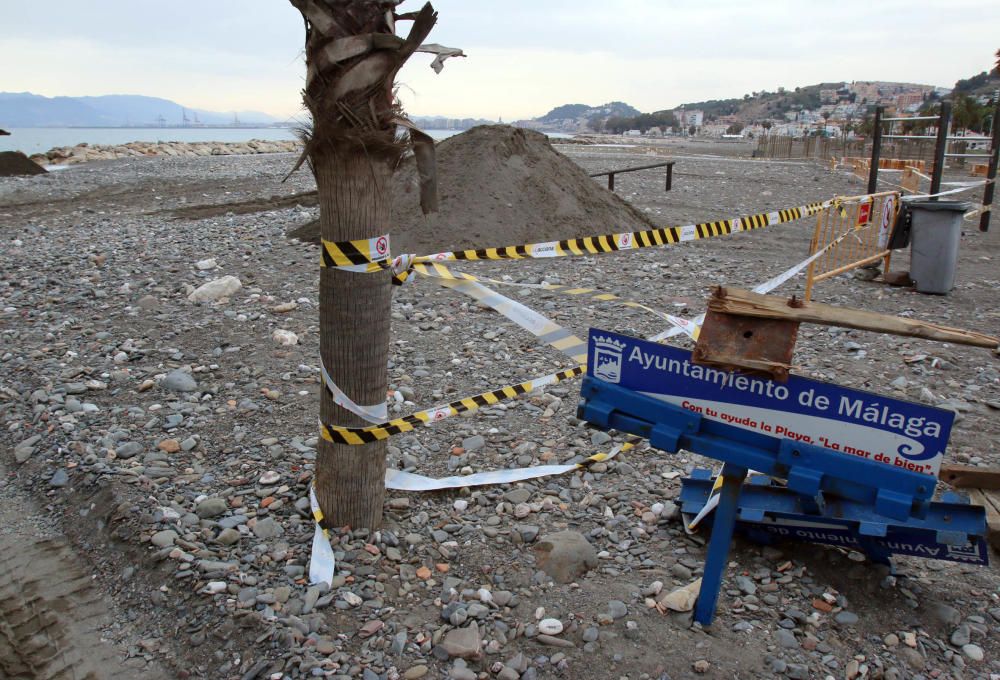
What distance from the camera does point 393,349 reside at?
6.10 meters

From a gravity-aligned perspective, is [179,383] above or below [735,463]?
below

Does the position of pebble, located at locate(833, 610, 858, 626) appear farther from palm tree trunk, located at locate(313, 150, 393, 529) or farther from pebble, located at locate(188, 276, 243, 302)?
pebble, located at locate(188, 276, 243, 302)

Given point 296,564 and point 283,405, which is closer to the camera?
point 296,564

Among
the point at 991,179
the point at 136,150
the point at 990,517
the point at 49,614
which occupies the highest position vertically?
the point at 136,150

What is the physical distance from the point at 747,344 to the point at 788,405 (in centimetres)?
25

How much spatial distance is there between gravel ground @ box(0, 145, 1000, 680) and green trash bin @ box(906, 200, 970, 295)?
0.62 metres

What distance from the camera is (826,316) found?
258 cm

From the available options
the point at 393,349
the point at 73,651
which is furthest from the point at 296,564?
the point at 393,349

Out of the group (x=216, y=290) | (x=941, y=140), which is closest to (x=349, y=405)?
(x=216, y=290)

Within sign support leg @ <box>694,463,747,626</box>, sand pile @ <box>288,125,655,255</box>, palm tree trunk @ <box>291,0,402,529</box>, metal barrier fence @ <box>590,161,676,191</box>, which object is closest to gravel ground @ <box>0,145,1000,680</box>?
sign support leg @ <box>694,463,747,626</box>

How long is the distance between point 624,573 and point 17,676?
241 centimetres

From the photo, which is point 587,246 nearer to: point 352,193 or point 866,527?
point 352,193

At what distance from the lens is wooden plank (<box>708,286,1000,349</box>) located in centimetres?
254

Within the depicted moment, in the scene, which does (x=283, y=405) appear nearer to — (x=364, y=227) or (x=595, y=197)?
(x=364, y=227)
